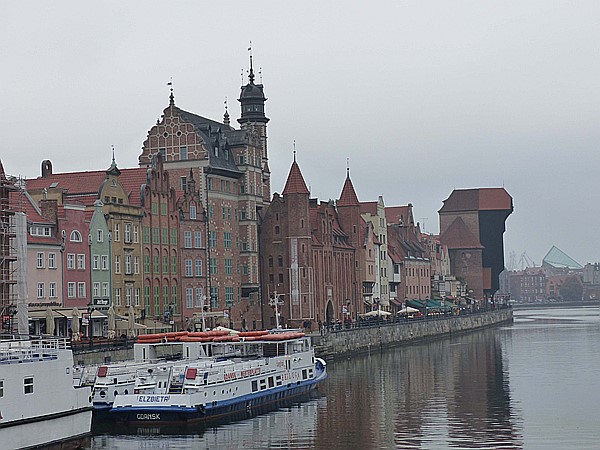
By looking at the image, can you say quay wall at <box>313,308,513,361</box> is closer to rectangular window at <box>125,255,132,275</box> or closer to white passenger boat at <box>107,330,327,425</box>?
rectangular window at <box>125,255,132,275</box>

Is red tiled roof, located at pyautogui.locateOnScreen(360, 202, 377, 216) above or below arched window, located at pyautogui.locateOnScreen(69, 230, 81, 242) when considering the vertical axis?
above

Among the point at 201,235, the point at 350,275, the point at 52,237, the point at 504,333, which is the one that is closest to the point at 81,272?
the point at 52,237

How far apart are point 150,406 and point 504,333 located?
111864mm

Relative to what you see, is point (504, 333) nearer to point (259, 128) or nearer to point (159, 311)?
point (259, 128)

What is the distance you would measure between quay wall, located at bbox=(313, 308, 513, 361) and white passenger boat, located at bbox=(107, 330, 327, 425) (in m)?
26.6

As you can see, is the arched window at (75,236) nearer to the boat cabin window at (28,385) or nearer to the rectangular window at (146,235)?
the rectangular window at (146,235)

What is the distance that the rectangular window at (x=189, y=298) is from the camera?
345 ft

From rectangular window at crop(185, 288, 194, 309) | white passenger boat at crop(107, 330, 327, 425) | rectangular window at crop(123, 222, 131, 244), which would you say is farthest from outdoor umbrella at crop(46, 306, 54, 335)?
rectangular window at crop(185, 288, 194, 309)

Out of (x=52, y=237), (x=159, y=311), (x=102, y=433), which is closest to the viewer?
(x=102, y=433)

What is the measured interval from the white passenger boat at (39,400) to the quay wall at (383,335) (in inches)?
2083

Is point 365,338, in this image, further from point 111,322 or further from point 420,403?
point 420,403

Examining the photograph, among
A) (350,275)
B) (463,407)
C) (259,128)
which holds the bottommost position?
(463,407)

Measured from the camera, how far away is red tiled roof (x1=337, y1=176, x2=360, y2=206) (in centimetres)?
14038

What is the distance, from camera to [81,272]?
88.4m
